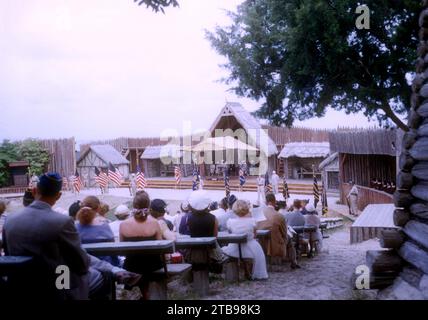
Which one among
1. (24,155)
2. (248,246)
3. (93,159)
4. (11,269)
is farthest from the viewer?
(93,159)

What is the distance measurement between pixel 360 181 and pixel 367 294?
13117mm

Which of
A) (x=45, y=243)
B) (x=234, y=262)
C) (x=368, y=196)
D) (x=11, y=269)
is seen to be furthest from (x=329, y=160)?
(x=11, y=269)

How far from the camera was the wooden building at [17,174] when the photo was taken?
487cm

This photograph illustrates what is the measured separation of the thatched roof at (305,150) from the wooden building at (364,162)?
2.57 m

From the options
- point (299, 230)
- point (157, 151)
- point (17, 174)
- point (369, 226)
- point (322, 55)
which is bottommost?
point (369, 226)

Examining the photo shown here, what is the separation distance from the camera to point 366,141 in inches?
528

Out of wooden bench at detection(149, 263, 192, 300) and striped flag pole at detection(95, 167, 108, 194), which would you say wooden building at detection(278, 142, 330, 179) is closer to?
striped flag pole at detection(95, 167, 108, 194)

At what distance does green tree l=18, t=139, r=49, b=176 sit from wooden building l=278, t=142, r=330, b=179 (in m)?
14.5

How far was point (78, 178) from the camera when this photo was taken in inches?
233

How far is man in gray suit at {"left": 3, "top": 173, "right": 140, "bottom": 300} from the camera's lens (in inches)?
110

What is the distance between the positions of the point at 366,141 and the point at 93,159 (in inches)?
383

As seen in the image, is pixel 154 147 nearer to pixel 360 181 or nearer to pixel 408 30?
pixel 408 30

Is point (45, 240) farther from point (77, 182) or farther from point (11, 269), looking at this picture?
point (77, 182)
